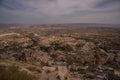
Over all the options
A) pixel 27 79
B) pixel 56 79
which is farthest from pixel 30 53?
pixel 27 79

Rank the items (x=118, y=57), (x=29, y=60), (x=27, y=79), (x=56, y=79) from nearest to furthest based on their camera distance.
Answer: (x=27, y=79)
(x=56, y=79)
(x=29, y=60)
(x=118, y=57)

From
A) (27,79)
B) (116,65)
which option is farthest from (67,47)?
(27,79)

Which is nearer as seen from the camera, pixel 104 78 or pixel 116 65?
pixel 104 78

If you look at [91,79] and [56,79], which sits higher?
[56,79]

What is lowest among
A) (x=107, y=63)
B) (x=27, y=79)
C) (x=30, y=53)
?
(x=107, y=63)

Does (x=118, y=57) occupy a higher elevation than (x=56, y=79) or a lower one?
lower

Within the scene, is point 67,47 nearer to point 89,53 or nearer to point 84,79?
point 89,53

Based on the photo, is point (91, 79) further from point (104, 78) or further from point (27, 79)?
point (27, 79)

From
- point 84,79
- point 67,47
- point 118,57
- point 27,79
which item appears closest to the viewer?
point 27,79

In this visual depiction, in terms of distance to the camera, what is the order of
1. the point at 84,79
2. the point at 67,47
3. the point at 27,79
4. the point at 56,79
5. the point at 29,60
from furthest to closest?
the point at 67,47 < the point at 29,60 < the point at 84,79 < the point at 56,79 < the point at 27,79
